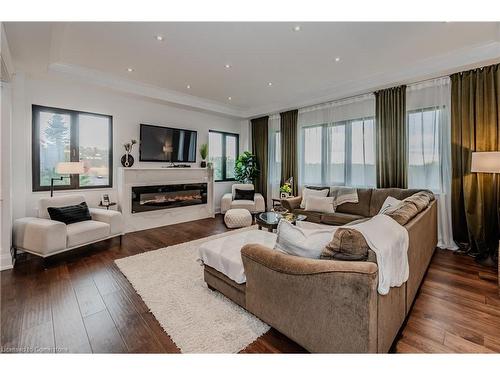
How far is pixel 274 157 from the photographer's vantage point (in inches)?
255

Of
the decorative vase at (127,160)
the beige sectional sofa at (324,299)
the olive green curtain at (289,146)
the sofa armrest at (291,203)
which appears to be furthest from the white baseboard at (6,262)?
the olive green curtain at (289,146)

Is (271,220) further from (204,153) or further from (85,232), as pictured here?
(204,153)

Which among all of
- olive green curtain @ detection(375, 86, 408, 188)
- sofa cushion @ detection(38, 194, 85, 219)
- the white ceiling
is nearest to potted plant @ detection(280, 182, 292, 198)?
olive green curtain @ detection(375, 86, 408, 188)

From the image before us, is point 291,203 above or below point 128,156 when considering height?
below

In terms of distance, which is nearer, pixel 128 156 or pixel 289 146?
pixel 128 156

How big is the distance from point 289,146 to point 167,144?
2.88 metres

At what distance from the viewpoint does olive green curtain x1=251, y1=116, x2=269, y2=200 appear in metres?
6.54

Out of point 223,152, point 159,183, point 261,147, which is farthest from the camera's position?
point 223,152

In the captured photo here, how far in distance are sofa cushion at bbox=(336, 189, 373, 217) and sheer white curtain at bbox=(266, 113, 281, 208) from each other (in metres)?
2.12

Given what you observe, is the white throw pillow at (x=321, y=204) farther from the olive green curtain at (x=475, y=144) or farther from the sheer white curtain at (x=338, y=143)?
the olive green curtain at (x=475, y=144)

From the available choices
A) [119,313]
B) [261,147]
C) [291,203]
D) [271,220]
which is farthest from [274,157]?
[119,313]

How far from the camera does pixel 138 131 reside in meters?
5.06

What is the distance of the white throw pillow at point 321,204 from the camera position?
14.9 feet

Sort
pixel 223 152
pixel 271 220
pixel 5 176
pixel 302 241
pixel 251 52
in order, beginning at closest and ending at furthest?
pixel 302 241 → pixel 5 176 → pixel 251 52 → pixel 271 220 → pixel 223 152
